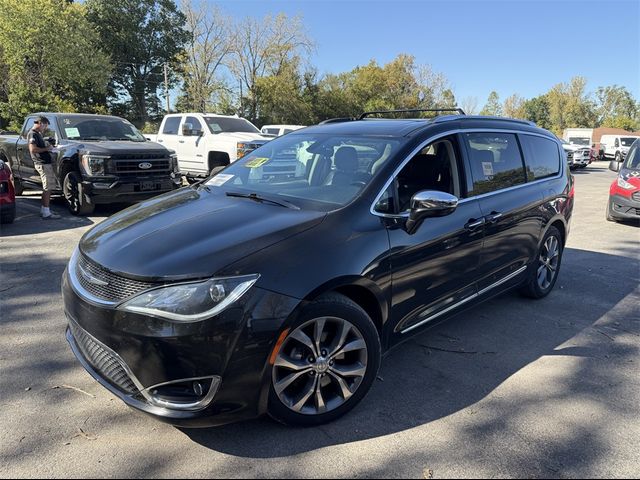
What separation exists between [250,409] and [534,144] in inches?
154

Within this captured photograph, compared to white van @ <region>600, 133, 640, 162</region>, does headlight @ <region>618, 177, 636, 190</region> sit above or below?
below

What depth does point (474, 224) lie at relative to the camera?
11.9ft

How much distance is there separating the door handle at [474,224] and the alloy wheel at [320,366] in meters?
1.36

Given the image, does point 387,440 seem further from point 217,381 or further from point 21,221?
point 21,221

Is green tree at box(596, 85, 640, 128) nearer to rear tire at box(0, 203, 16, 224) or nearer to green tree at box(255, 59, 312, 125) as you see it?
green tree at box(255, 59, 312, 125)

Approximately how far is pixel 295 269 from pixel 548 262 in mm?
3583

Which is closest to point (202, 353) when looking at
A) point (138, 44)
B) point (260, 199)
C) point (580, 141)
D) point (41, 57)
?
point (260, 199)

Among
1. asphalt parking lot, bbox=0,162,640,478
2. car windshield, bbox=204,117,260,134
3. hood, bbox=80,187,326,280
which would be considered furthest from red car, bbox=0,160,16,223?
car windshield, bbox=204,117,260,134

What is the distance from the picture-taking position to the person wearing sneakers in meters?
8.18

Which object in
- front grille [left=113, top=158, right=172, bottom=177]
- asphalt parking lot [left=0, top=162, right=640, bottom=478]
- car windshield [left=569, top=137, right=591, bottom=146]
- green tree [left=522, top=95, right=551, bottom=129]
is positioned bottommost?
asphalt parking lot [left=0, top=162, right=640, bottom=478]

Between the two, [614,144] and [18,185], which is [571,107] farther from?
[18,185]

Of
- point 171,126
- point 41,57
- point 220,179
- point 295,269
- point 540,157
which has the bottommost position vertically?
point 295,269

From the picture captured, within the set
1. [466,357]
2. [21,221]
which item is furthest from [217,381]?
[21,221]

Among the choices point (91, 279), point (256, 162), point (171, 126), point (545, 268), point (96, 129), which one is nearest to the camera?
point (91, 279)
